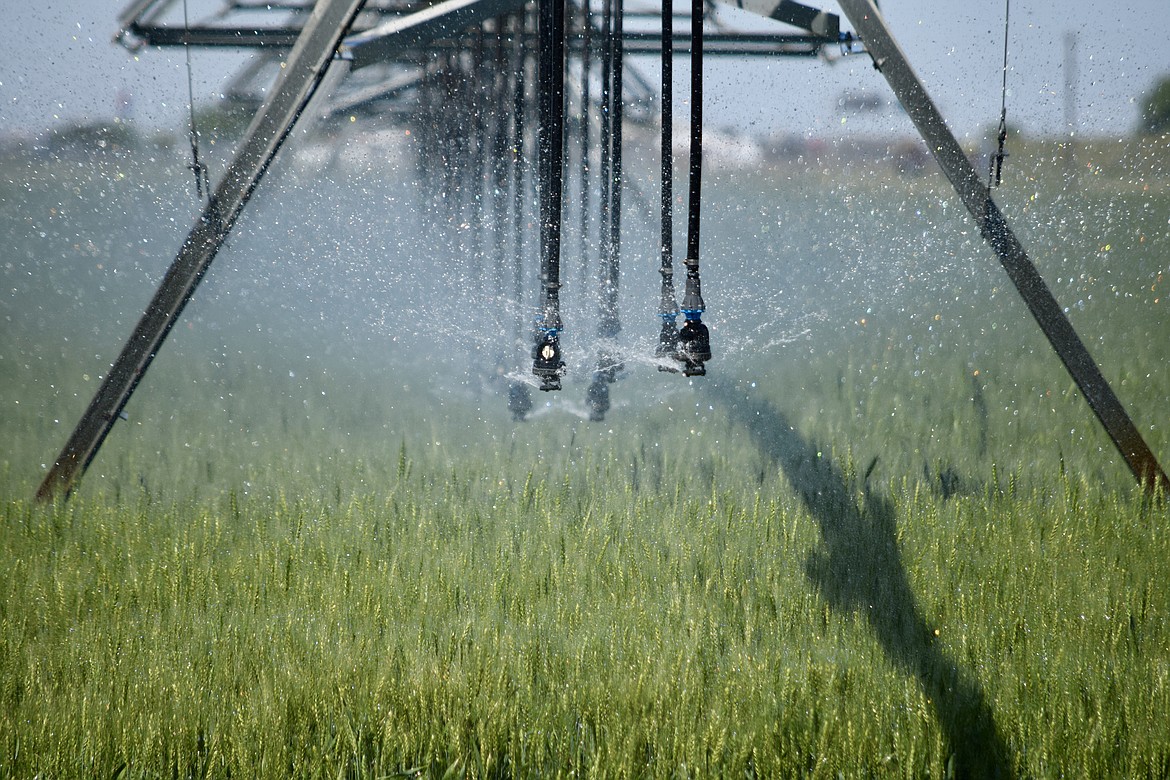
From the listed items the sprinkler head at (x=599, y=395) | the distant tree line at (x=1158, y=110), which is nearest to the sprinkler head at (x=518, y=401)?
the sprinkler head at (x=599, y=395)

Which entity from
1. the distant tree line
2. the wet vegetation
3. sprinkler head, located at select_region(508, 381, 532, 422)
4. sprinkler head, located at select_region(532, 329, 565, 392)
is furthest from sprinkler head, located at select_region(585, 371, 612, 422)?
the distant tree line

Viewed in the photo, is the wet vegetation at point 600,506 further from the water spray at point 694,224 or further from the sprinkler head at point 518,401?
the water spray at point 694,224

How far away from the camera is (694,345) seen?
327cm

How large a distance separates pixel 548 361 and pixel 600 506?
877 millimetres

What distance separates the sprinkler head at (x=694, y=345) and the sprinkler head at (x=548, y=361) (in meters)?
0.40

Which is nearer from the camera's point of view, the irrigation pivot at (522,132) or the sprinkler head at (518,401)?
the irrigation pivot at (522,132)

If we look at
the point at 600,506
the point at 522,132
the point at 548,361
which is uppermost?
the point at 522,132

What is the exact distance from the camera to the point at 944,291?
5691mm

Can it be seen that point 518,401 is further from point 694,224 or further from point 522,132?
point 694,224

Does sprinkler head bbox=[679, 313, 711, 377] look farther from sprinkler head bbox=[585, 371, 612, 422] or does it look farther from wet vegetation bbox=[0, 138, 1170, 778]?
sprinkler head bbox=[585, 371, 612, 422]

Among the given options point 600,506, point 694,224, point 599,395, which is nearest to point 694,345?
point 694,224

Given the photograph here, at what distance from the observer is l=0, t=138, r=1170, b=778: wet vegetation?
8.20ft

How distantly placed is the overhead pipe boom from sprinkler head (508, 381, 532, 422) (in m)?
2.15

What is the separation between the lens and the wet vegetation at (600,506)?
8.20ft
